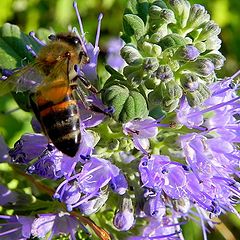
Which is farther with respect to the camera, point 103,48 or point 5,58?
point 103,48

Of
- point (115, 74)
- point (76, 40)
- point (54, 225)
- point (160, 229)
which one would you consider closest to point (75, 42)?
point (76, 40)

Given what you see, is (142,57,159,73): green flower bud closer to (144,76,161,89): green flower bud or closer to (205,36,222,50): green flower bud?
(144,76,161,89): green flower bud

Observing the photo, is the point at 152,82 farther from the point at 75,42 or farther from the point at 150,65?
the point at 75,42

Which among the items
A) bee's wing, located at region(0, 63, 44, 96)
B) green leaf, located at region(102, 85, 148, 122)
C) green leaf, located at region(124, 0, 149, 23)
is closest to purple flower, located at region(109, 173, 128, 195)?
green leaf, located at region(102, 85, 148, 122)

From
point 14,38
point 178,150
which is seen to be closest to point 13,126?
point 14,38

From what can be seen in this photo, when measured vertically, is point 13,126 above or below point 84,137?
below

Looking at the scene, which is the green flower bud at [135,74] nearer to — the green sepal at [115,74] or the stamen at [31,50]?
the green sepal at [115,74]

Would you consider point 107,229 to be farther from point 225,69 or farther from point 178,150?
point 225,69
